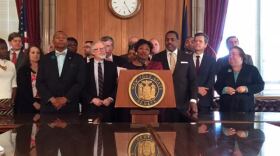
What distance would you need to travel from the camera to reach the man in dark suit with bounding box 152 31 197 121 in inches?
181

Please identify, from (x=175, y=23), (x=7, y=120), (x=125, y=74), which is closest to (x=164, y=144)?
(x=125, y=74)

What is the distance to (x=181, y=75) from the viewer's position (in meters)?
4.66

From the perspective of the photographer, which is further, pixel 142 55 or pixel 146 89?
pixel 142 55

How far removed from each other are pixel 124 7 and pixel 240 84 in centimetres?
294

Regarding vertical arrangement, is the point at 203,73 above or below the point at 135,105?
above

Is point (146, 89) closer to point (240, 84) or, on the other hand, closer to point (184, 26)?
point (240, 84)

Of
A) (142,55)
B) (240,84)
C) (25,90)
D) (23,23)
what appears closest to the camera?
(142,55)

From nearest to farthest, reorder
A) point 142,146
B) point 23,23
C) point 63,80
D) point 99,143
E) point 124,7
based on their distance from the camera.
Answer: point 142,146
point 99,143
point 63,80
point 23,23
point 124,7

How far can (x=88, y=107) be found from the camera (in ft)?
15.0

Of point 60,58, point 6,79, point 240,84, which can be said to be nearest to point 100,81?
point 60,58

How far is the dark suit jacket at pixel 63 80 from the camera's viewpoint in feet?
14.7

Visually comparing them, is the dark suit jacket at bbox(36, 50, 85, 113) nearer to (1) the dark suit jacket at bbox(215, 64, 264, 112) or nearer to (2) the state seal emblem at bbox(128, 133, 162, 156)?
(1) the dark suit jacket at bbox(215, 64, 264, 112)

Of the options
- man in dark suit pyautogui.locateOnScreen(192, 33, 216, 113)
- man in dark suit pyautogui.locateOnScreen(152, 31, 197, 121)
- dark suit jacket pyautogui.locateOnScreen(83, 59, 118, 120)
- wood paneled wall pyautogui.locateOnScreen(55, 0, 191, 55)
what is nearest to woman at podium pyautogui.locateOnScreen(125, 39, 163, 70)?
dark suit jacket pyautogui.locateOnScreen(83, 59, 118, 120)

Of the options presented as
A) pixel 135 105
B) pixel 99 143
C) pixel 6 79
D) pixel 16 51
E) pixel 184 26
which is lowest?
pixel 99 143
